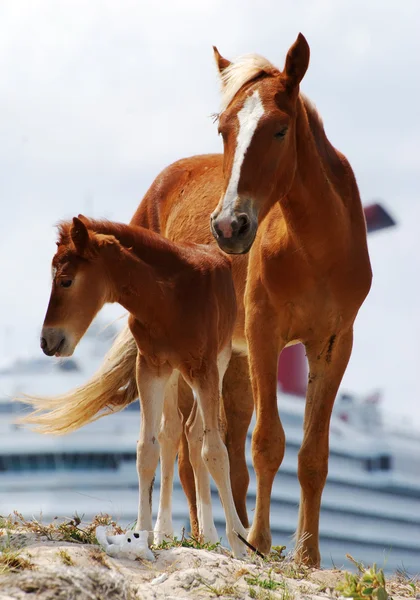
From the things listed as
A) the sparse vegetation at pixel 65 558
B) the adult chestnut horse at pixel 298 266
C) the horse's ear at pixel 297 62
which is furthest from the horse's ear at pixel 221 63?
the sparse vegetation at pixel 65 558

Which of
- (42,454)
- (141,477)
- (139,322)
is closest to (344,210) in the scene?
(139,322)

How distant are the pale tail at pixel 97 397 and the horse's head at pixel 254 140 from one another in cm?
240

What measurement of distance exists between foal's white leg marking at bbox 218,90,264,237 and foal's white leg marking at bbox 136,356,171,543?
4.33 ft

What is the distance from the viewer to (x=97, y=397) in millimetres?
10898

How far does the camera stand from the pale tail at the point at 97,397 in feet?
35.5

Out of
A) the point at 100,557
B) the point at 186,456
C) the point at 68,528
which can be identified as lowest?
the point at 100,557

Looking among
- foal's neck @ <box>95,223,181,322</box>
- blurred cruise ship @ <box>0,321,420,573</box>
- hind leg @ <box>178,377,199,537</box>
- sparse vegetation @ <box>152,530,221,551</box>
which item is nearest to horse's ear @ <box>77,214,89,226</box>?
foal's neck @ <box>95,223,181,322</box>

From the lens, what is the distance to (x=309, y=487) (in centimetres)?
996

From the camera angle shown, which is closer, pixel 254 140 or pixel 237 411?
pixel 254 140

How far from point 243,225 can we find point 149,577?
2279mm

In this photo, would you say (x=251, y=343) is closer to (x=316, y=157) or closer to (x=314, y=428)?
(x=314, y=428)

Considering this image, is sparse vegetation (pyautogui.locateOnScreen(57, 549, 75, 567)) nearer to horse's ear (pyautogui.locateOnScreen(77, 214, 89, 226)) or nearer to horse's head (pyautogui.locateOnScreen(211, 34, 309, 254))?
horse's head (pyautogui.locateOnScreen(211, 34, 309, 254))

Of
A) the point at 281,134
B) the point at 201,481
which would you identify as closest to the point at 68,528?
the point at 201,481

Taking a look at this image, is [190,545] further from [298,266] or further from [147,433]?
[298,266]
